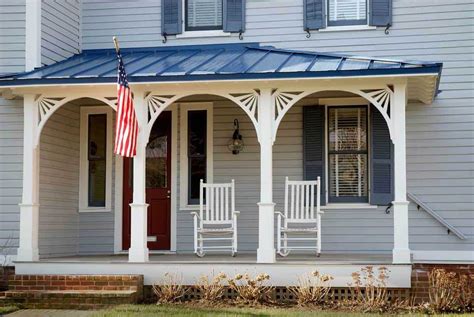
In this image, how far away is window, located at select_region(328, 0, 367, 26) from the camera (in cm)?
1186

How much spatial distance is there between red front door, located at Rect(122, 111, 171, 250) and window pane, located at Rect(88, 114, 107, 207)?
39 cm

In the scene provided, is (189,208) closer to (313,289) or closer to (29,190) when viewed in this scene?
(29,190)

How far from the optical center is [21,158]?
11.1 m

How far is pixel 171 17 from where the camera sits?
1226cm

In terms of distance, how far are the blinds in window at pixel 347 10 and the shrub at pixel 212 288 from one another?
4.82 metres

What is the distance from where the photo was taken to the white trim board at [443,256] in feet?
36.4

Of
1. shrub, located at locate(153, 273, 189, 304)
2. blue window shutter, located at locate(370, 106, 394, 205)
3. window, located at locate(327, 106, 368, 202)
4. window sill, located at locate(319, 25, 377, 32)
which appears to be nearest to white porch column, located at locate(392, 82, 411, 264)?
blue window shutter, located at locate(370, 106, 394, 205)

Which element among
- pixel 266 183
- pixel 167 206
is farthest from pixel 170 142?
pixel 266 183

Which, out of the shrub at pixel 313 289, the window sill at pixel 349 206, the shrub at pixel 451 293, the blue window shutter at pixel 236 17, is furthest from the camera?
the blue window shutter at pixel 236 17

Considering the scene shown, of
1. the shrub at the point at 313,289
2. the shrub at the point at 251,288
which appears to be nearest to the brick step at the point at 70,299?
the shrub at the point at 251,288

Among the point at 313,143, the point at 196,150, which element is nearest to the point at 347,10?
the point at 313,143

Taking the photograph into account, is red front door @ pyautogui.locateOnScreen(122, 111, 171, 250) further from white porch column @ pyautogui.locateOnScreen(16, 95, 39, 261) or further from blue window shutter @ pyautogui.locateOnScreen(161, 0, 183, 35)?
white porch column @ pyautogui.locateOnScreen(16, 95, 39, 261)

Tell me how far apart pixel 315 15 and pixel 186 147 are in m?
2.92

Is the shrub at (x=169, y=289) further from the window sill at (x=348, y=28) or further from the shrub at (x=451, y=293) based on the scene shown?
the window sill at (x=348, y=28)
